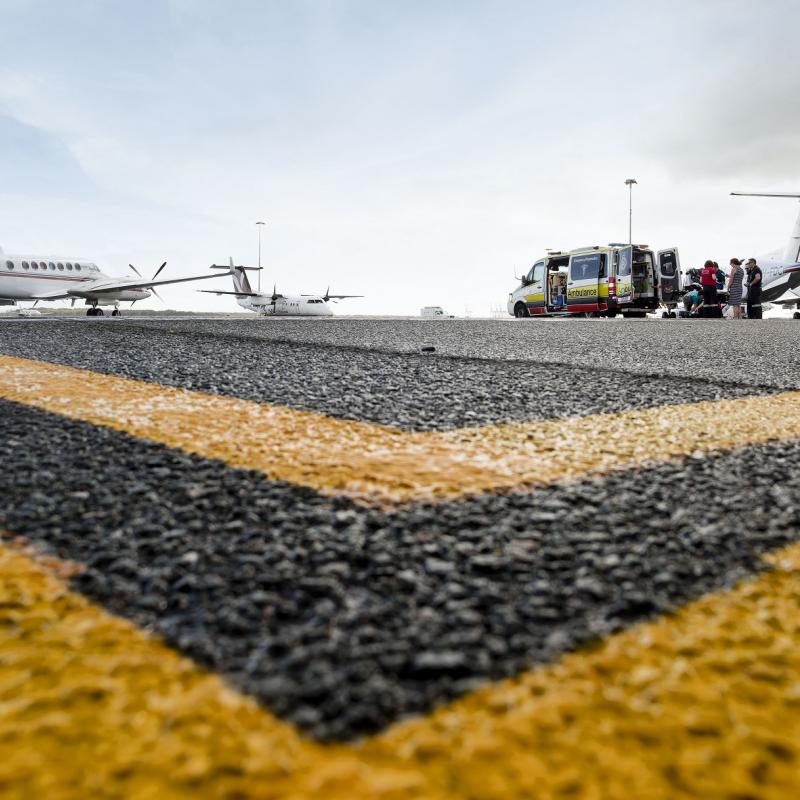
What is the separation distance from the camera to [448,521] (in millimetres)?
986

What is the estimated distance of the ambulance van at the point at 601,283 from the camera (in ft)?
65.6

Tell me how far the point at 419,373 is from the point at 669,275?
21271 mm

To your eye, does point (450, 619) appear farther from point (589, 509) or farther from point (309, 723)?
point (589, 509)

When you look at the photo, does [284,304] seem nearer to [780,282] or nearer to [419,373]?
[780,282]

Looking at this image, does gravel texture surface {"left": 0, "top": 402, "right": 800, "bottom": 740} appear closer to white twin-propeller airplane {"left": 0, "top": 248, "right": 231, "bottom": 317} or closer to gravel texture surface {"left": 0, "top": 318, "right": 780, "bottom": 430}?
gravel texture surface {"left": 0, "top": 318, "right": 780, "bottom": 430}

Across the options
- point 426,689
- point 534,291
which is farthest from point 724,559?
point 534,291

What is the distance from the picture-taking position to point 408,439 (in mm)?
1543

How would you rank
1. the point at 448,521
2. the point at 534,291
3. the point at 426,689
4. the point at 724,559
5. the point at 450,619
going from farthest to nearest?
the point at 534,291 < the point at 448,521 < the point at 724,559 < the point at 450,619 < the point at 426,689

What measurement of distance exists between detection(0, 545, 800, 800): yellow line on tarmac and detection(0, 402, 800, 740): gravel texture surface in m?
0.03

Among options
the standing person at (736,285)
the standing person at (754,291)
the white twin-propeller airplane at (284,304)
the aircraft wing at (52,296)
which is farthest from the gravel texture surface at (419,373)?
the white twin-propeller airplane at (284,304)

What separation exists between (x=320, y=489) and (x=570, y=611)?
20.2 inches

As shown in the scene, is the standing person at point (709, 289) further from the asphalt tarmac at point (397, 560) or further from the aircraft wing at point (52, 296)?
the aircraft wing at point (52, 296)

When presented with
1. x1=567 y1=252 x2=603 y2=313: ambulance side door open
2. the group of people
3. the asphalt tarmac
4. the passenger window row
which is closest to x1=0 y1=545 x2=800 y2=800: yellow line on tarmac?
the asphalt tarmac

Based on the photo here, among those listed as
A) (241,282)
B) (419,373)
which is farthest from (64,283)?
(419,373)
